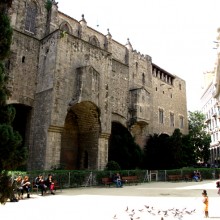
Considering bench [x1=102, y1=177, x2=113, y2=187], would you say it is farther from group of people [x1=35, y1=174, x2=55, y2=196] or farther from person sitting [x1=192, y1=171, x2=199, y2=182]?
person sitting [x1=192, y1=171, x2=199, y2=182]

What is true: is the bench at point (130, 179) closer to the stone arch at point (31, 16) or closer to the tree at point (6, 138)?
the stone arch at point (31, 16)

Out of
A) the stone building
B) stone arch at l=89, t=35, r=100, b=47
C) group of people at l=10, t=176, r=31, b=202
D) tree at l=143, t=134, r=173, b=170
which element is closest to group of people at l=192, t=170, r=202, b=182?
tree at l=143, t=134, r=173, b=170

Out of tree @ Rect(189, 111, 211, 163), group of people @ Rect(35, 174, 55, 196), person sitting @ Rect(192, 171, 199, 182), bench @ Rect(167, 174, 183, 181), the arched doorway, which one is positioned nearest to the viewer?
group of people @ Rect(35, 174, 55, 196)

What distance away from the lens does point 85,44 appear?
23.2 metres

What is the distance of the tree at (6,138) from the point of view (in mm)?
5797

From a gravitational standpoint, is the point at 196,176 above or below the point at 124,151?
below

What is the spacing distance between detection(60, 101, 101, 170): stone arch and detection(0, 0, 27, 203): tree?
15896 mm

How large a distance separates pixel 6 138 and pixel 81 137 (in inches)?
746

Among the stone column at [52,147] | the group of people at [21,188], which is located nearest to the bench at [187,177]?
the stone column at [52,147]

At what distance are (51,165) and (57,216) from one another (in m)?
10.6

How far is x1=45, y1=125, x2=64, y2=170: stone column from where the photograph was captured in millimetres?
18859

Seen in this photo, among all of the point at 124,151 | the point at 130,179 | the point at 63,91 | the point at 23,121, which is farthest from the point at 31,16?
the point at 130,179

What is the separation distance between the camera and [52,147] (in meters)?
19.2

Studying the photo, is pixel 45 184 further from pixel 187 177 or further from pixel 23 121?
pixel 187 177
